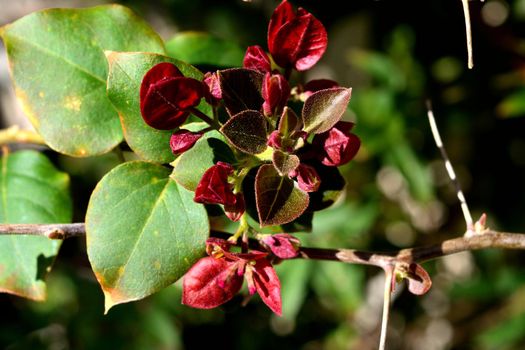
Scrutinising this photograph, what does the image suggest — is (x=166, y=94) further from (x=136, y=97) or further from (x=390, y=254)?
(x=390, y=254)

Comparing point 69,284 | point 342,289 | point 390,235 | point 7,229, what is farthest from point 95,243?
point 390,235

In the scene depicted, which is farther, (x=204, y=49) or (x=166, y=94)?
(x=204, y=49)

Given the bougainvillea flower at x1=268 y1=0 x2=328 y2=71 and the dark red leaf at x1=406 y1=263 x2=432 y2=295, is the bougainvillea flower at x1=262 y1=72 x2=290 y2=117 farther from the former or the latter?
the dark red leaf at x1=406 y1=263 x2=432 y2=295

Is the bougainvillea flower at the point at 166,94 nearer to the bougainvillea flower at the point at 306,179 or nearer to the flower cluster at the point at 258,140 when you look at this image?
the flower cluster at the point at 258,140

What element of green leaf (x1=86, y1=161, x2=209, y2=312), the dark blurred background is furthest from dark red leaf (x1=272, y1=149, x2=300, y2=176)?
the dark blurred background

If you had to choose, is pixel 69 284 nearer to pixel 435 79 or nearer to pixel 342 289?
pixel 342 289

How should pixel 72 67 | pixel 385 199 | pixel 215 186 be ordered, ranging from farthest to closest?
pixel 385 199 < pixel 72 67 < pixel 215 186

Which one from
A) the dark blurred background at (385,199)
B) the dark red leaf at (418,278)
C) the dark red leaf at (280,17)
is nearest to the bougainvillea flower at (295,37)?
the dark red leaf at (280,17)

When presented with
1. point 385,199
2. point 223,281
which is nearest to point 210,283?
point 223,281
